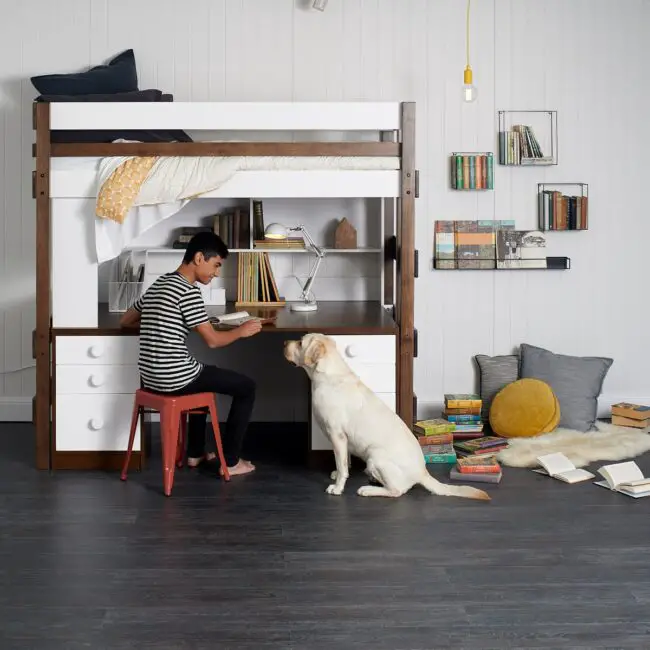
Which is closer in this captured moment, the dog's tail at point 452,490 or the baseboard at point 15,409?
the dog's tail at point 452,490

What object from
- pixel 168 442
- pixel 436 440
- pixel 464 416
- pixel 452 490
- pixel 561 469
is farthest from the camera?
pixel 464 416

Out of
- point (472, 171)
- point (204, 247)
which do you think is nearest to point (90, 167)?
point (204, 247)

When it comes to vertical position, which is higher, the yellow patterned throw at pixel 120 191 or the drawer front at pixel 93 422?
the yellow patterned throw at pixel 120 191

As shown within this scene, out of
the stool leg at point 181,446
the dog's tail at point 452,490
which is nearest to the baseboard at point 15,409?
the stool leg at point 181,446

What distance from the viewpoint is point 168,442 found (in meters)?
4.01

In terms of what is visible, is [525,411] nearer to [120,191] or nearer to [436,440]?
[436,440]

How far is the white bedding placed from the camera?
428cm

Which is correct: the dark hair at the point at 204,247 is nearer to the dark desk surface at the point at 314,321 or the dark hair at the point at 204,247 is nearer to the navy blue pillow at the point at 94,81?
the dark desk surface at the point at 314,321

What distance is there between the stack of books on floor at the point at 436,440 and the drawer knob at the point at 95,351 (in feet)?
5.23

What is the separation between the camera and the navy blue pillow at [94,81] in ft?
15.5

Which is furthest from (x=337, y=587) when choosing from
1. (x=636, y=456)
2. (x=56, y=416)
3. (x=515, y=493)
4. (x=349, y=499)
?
(x=636, y=456)

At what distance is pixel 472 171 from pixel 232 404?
2.11 meters

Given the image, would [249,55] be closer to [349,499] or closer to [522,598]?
[349,499]

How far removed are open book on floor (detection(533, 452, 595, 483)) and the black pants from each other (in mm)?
1393
